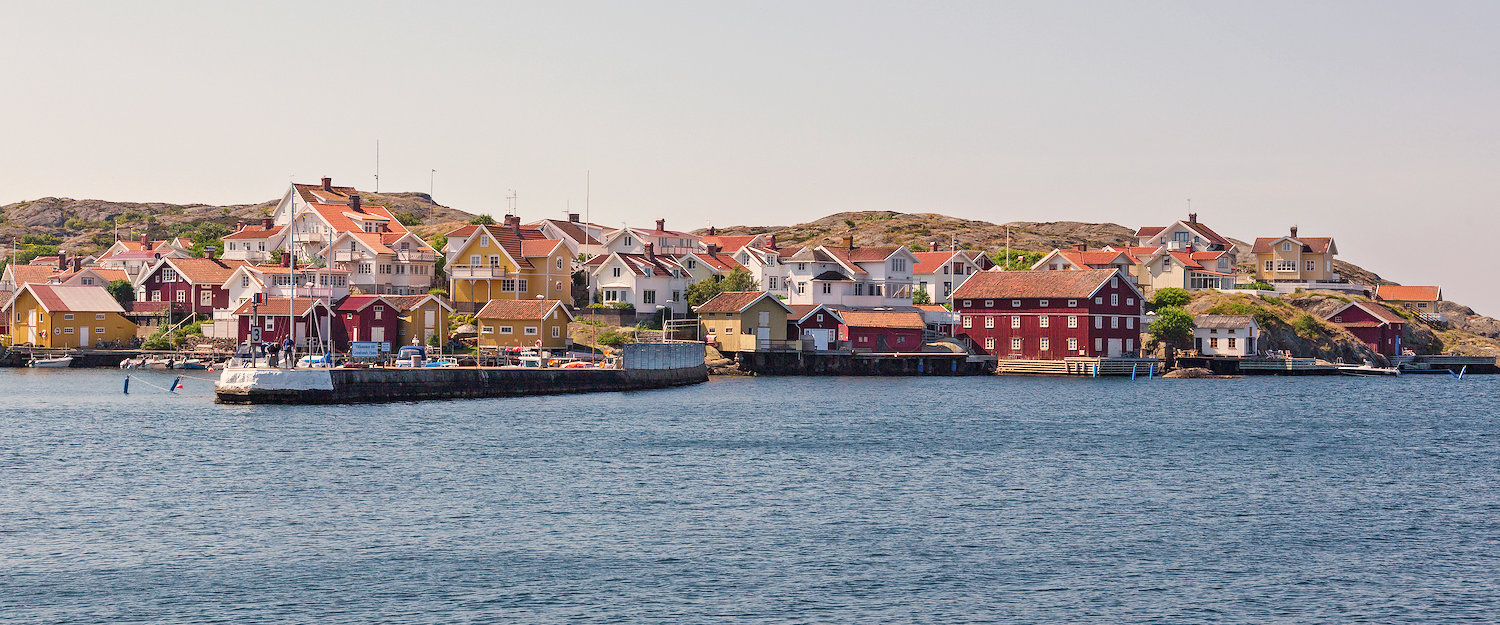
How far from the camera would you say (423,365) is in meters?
77.0

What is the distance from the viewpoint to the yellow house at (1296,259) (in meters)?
134

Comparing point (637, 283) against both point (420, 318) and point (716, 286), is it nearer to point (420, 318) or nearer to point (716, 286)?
point (716, 286)

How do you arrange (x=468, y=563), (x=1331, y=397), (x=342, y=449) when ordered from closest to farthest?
(x=468, y=563) → (x=342, y=449) → (x=1331, y=397)

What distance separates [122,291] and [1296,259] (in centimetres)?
10833

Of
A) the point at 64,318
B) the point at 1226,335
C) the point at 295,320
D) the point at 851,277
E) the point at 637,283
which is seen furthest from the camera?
the point at 851,277

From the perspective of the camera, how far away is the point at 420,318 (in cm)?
10100

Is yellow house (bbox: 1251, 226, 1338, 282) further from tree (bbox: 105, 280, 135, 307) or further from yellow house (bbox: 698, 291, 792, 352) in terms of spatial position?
tree (bbox: 105, 280, 135, 307)

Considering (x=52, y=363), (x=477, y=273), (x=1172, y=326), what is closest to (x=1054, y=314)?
(x=1172, y=326)

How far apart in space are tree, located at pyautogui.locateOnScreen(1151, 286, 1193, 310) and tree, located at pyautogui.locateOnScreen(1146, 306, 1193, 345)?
4767 millimetres

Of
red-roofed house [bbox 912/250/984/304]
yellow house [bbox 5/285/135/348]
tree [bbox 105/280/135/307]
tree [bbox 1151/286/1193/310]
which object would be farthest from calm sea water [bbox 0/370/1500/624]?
red-roofed house [bbox 912/250/984/304]

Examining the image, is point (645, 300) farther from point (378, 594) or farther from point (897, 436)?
point (378, 594)

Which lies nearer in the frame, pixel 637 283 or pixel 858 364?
pixel 858 364

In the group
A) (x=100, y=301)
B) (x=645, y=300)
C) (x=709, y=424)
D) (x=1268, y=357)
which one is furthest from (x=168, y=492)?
(x=1268, y=357)

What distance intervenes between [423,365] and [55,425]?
73.3 feet
